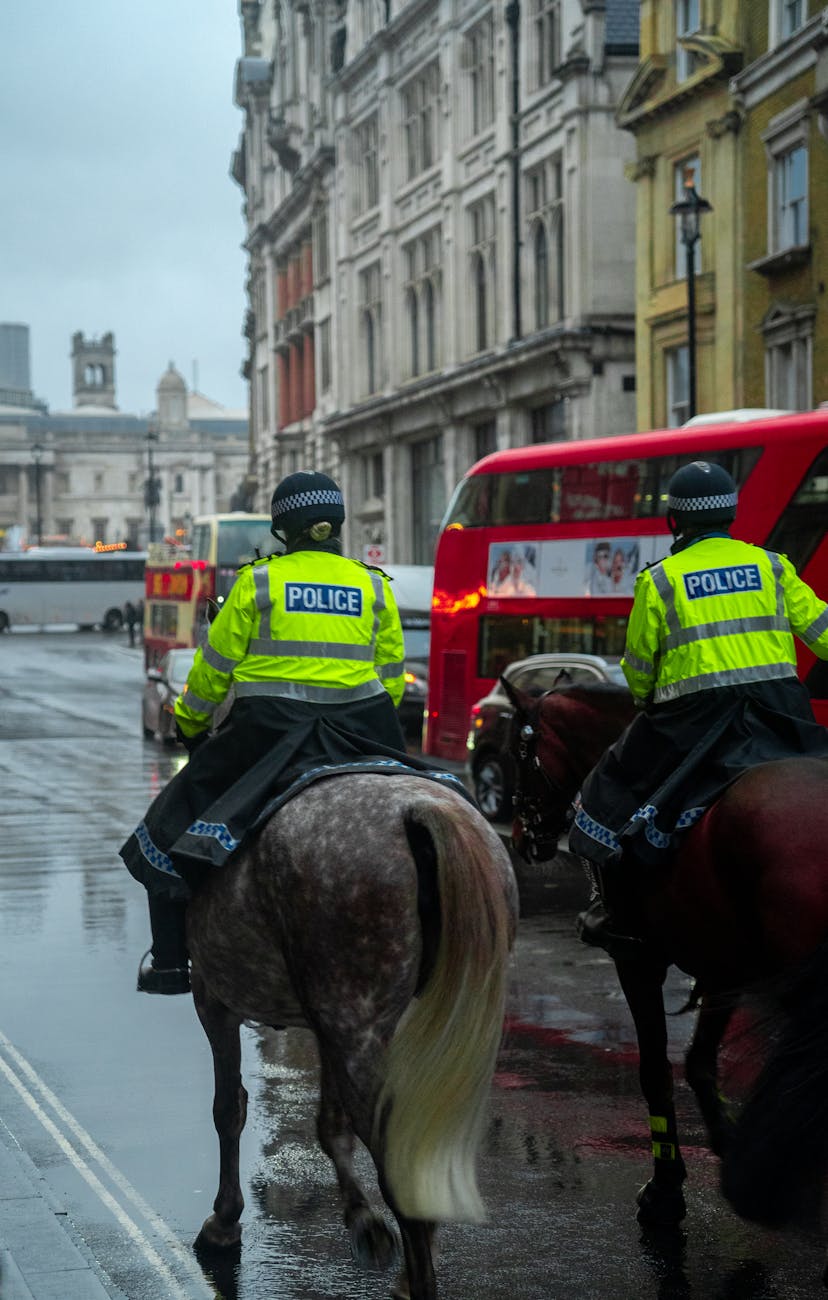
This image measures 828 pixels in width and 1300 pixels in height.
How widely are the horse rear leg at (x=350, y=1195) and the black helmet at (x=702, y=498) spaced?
7.15 feet

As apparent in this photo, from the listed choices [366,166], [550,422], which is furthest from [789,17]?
[366,166]

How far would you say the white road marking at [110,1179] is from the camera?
5.38m

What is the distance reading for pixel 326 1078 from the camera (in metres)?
5.61

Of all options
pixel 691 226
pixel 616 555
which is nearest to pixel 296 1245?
pixel 616 555

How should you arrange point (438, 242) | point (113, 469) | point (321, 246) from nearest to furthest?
point (438, 242) → point (321, 246) → point (113, 469)

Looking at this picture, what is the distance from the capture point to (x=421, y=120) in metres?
48.3

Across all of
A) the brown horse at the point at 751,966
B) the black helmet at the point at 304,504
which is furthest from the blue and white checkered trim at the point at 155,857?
the brown horse at the point at 751,966

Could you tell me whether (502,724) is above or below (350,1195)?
above

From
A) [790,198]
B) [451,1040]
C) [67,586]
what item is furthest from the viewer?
[67,586]

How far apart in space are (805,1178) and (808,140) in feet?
85.7

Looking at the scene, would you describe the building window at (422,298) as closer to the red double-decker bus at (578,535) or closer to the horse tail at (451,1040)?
the red double-decker bus at (578,535)

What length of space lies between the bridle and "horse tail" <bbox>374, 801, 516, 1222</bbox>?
2464 mm

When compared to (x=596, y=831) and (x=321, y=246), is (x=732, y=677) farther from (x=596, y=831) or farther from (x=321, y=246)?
(x=321, y=246)

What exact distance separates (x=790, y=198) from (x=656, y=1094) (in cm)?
2566
